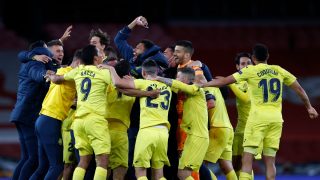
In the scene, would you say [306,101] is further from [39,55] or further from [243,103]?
[39,55]

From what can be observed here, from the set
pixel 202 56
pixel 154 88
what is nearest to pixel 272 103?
pixel 154 88

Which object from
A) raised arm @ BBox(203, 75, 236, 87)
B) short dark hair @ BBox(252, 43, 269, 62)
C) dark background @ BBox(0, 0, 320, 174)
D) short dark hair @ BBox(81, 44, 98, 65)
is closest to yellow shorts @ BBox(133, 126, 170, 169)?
raised arm @ BBox(203, 75, 236, 87)

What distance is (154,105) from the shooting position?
1102 cm

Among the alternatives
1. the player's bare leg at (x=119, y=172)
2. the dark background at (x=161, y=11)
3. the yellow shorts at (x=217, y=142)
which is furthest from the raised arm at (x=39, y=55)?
the dark background at (x=161, y=11)

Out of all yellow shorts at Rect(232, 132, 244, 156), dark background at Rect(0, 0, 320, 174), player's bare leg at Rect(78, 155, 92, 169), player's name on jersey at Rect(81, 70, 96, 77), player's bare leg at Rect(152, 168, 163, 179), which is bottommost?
player's bare leg at Rect(152, 168, 163, 179)

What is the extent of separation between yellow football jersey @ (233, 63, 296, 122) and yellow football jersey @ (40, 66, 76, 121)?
2.37 m

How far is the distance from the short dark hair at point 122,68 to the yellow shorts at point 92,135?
692 mm

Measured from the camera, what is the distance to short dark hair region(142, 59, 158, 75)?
11133 mm

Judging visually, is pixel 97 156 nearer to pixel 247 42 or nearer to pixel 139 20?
pixel 139 20

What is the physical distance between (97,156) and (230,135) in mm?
2256

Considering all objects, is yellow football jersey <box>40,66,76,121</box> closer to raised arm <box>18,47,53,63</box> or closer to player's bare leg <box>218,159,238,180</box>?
raised arm <box>18,47,53,63</box>

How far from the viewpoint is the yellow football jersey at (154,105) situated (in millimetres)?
10977

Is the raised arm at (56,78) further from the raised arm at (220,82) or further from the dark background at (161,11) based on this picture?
the dark background at (161,11)

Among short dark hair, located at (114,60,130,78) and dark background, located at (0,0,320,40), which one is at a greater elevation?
dark background, located at (0,0,320,40)
